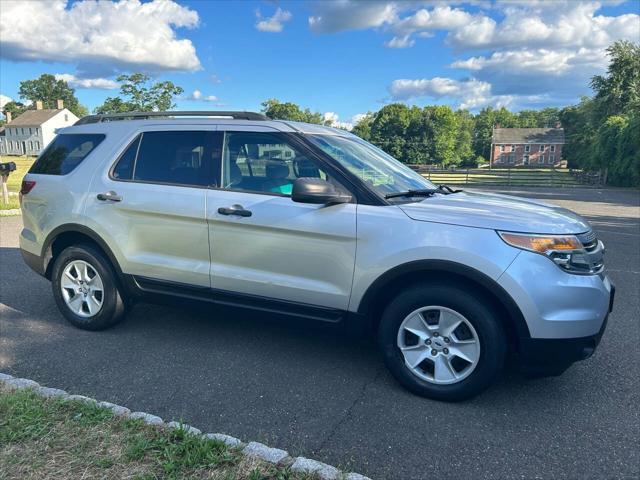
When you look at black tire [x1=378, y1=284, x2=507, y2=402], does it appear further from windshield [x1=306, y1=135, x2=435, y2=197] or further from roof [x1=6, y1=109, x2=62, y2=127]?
roof [x1=6, y1=109, x2=62, y2=127]

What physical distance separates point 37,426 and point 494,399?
2865mm

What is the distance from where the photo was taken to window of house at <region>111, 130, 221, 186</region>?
13.2 feet

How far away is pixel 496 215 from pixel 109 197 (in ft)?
10.4

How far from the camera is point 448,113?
75.3m

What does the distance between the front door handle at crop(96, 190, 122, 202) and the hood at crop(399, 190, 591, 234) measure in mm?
2447

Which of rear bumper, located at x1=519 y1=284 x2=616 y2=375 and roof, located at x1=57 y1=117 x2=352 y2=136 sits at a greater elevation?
roof, located at x1=57 y1=117 x2=352 y2=136

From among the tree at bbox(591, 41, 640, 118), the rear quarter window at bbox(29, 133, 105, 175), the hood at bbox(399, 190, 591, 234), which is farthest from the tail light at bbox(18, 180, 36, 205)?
the tree at bbox(591, 41, 640, 118)

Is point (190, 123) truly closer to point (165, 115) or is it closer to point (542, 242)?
point (165, 115)

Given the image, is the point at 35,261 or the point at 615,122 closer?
the point at 35,261

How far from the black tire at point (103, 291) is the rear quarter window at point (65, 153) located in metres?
0.78

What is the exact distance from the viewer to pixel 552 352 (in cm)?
309

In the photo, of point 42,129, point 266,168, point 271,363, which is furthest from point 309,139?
point 42,129

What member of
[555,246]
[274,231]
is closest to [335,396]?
[274,231]

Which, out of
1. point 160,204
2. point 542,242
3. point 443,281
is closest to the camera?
point 542,242
